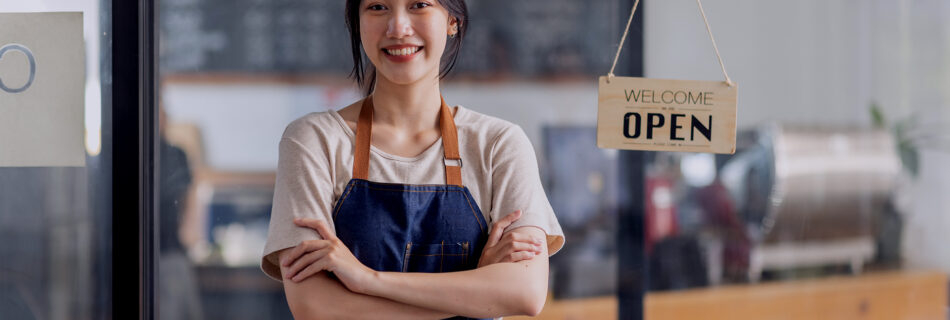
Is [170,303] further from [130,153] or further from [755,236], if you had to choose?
[755,236]

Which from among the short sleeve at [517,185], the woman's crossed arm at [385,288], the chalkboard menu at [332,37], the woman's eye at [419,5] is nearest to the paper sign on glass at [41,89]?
the chalkboard menu at [332,37]

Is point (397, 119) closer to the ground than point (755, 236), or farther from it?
farther from it

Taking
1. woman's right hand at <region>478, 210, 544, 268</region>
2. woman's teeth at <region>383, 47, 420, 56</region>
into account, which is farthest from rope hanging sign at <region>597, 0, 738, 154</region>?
→ woman's teeth at <region>383, 47, 420, 56</region>

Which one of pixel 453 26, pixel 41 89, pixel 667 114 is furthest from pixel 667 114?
pixel 41 89

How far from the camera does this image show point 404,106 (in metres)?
1.33

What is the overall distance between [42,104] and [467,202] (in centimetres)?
91

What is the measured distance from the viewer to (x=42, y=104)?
1.49 metres

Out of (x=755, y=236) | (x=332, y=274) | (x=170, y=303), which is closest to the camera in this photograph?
(x=332, y=274)

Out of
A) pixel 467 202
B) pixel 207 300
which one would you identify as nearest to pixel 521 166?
pixel 467 202

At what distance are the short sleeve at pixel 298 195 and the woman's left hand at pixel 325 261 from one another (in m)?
0.02

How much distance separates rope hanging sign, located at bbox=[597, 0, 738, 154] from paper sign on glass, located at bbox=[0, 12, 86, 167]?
1056 millimetres

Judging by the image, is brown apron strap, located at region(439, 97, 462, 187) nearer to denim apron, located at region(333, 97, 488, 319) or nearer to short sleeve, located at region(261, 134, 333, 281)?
denim apron, located at region(333, 97, 488, 319)

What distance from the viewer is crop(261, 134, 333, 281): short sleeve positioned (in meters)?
1.20

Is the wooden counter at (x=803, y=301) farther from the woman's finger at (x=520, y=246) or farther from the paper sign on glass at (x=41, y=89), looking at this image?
the paper sign on glass at (x=41, y=89)
